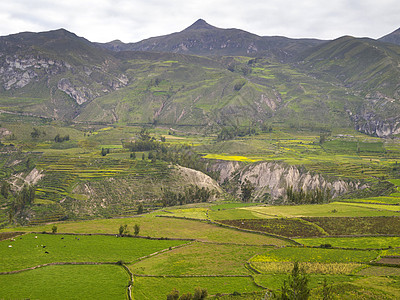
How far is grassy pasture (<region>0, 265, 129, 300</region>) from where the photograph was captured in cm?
5322

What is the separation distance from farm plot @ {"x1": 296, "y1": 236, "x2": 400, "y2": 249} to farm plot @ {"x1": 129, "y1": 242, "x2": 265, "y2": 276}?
13.5 m

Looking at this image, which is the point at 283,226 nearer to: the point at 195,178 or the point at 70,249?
the point at 70,249

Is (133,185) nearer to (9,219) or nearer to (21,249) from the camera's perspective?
(9,219)

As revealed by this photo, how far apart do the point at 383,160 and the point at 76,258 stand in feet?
600

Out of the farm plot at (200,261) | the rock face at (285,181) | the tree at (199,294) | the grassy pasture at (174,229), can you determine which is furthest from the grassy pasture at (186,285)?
the rock face at (285,181)

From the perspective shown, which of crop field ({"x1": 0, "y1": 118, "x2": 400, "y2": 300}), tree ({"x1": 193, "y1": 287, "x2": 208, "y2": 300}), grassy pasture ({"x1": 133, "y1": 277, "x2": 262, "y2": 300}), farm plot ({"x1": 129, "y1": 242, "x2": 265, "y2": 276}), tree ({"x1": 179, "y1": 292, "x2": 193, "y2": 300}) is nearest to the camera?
tree ({"x1": 179, "y1": 292, "x2": 193, "y2": 300})

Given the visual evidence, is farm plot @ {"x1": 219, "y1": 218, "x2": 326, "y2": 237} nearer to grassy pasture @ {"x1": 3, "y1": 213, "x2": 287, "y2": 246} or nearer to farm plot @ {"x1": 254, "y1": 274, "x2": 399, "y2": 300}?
grassy pasture @ {"x1": 3, "y1": 213, "x2": 287, "y2": 246}

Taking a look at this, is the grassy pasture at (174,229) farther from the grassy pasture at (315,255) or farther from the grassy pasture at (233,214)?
the grassy pasture at (233,214)

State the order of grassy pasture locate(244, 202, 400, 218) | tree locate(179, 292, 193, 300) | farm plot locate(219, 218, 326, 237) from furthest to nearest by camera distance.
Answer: grassy pasture locate(244, 202, 400, 218) < farm plot locate(219, 218, 326, 237) < tree locate(179, 292, 193, 300)

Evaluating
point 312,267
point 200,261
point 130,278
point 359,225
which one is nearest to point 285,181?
point 359,225

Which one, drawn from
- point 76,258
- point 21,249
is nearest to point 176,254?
point 76,258

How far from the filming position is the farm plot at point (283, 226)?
90.0 m

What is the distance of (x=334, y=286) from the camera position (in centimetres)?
5272

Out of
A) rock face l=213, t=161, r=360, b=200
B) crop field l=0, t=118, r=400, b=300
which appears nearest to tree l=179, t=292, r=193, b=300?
crop field l=0, t=118, r=400, b=300
